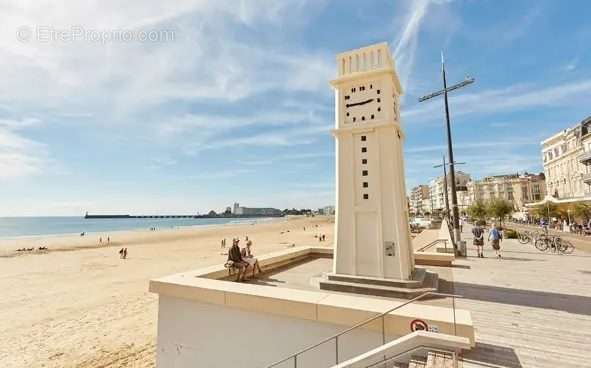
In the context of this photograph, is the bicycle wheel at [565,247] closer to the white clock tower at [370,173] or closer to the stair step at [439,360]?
the white clock tower at [370,173]

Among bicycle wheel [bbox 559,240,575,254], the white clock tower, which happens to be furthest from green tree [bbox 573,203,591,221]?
the white clock tower

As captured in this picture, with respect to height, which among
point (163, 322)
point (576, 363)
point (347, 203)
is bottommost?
point (163, 322)

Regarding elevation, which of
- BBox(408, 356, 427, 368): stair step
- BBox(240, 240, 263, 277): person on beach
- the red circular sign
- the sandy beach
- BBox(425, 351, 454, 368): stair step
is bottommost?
the sandy beach

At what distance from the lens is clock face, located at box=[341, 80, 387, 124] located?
7895 mm

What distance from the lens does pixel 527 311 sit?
565cm

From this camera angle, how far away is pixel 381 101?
25.8 feet

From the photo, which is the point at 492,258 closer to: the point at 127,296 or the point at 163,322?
the point at 163,322

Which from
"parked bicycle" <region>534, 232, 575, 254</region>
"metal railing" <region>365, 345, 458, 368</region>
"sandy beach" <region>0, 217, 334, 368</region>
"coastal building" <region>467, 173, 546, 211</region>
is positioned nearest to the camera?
"metal railing" <region>365, 345, 458, 368</region>

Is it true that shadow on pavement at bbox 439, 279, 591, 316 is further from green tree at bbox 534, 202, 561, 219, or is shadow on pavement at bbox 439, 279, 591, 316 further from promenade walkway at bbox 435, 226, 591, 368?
green tree at bbox 534, 202, 561, 219

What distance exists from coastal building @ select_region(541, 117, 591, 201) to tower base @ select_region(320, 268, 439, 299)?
37.7 metres

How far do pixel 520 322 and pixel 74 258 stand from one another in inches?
1444

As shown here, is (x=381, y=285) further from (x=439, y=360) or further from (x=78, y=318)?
(x=78, y=318)

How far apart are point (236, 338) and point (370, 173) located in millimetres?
5106

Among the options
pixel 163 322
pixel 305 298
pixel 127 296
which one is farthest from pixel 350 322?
pixel 127 296
